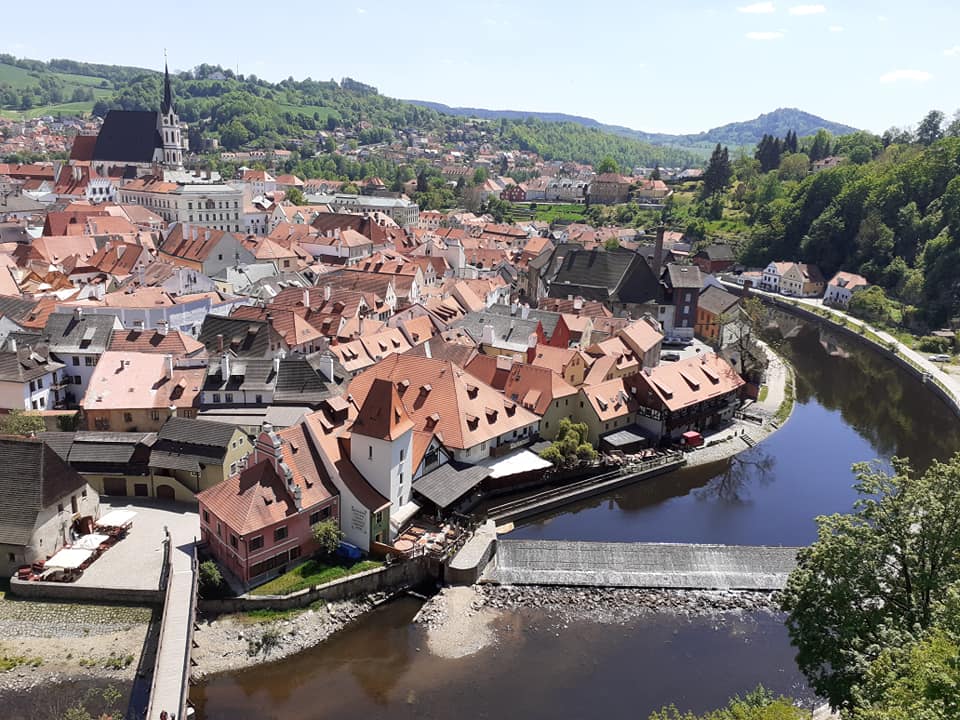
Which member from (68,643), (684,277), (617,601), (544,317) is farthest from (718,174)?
(68,643)

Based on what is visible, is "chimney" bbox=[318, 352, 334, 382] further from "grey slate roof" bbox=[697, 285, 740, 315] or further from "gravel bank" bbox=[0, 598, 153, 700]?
"grey slate roof" bbox=[697, 285, 740, 315]

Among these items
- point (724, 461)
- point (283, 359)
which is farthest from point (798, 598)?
point (283, 359)

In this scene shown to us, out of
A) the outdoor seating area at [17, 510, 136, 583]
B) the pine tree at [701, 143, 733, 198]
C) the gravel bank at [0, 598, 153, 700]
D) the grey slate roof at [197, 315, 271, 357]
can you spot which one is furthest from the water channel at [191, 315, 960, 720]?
the pine tree at [701, 143, 733, 198]

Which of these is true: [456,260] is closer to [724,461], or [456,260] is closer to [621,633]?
[724,461]

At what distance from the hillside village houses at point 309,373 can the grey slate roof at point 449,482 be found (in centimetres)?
11

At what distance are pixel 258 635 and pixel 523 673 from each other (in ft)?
35.3

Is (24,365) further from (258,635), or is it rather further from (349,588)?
(349,588)

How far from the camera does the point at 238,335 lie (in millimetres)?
53219

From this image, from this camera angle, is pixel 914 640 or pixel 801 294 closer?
pixel 914 640

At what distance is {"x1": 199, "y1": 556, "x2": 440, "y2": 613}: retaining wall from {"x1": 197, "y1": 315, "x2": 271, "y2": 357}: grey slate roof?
2314 cm

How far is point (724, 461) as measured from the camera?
1960 inches

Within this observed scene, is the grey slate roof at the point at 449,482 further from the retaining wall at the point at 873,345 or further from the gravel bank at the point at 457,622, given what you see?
the retaining wall at the point at 873,345

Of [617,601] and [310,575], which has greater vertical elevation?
[310,575]

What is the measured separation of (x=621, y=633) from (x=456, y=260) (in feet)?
227
